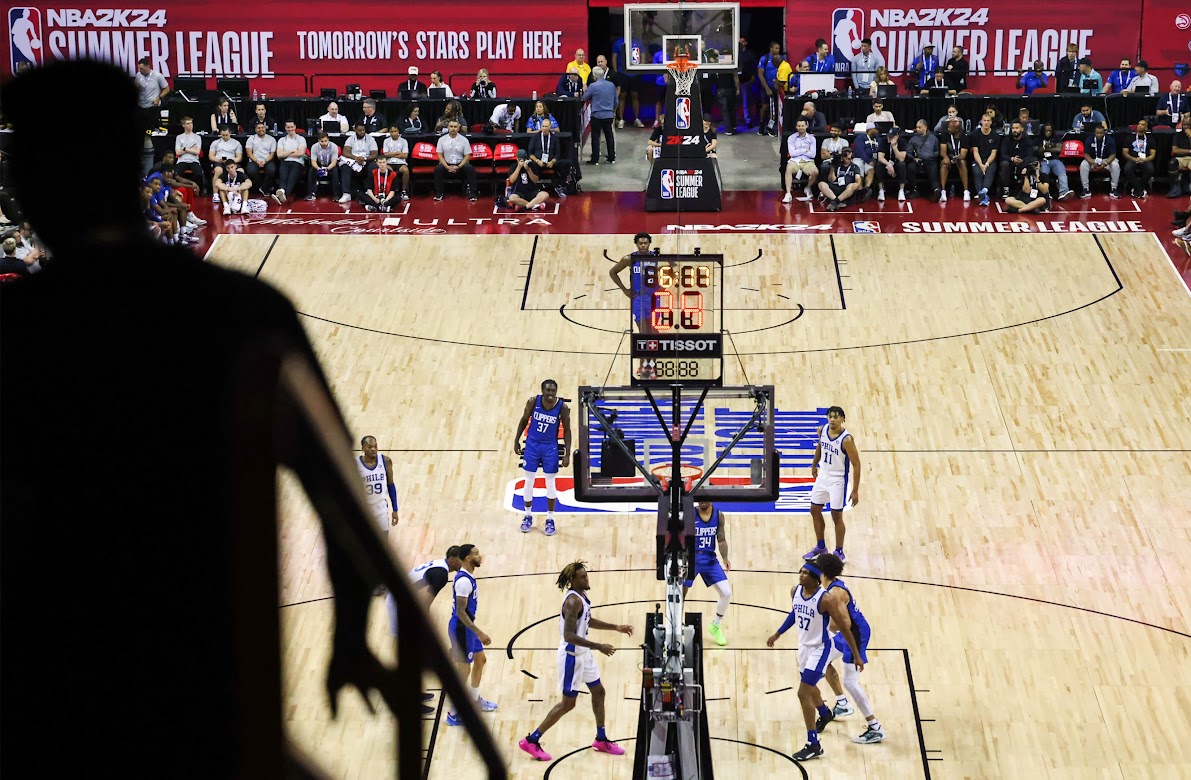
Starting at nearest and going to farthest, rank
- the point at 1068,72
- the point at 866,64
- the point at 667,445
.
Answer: the point at 667,445
the point at 1068,72
the point at 866,64

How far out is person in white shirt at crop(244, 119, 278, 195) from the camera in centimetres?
2567

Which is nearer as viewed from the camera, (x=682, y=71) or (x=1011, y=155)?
(x=682, y=71)

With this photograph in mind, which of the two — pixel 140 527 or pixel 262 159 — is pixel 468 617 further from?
pixel 262 159

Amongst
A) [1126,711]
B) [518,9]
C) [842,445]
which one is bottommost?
[1126,711]

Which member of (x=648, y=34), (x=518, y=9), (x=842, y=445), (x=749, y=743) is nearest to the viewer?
(x=749, y=743)

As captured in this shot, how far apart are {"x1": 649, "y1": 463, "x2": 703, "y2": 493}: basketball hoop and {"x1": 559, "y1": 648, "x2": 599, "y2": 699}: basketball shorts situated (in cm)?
200

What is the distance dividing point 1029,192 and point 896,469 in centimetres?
1077

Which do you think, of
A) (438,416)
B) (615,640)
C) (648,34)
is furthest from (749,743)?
(648,34)

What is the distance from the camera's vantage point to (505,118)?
86.9ft

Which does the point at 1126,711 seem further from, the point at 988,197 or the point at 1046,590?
the point at 988,197

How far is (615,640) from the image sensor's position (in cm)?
1248

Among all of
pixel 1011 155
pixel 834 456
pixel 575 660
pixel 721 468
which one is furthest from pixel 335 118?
pixel 575 660

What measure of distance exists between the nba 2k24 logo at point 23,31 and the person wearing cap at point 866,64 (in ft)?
51.0

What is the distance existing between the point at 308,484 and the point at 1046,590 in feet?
42.2
